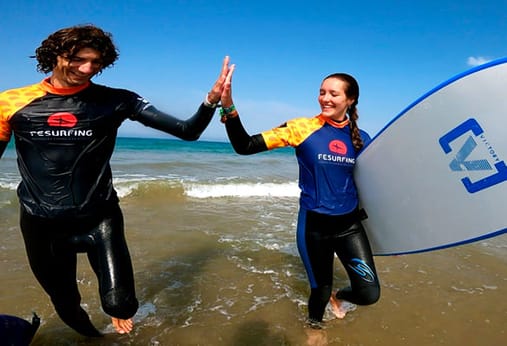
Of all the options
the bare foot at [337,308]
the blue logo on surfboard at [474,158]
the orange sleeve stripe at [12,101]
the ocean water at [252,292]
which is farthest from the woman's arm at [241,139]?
the bare foot at [337,308]

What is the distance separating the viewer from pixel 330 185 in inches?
114

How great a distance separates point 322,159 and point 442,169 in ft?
3.17

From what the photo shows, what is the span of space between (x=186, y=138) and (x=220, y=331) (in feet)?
6.49

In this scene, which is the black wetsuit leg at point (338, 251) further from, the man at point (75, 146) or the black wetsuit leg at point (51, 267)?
the black wetsuit leg at point (51, 267)

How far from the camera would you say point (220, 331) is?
330cm

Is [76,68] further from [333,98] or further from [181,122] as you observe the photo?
[333,98]

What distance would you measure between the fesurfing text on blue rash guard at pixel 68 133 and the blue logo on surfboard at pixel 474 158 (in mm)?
1880

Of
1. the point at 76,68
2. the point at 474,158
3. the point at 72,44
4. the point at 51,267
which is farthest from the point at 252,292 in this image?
the point at 72,44

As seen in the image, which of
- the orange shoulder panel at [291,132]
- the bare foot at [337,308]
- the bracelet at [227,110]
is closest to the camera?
Answer: the bracelet at [227,110]

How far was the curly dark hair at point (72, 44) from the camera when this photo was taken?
2057mm

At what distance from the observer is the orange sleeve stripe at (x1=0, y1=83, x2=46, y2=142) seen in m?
2.07

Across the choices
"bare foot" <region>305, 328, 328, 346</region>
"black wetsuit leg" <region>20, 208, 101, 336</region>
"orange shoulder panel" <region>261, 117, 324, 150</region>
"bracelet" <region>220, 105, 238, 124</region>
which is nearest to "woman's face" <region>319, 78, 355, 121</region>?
"orange shoulder panel" <region>261, 117, 324, 150</region>

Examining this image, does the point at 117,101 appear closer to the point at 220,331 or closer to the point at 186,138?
the point at 186,138

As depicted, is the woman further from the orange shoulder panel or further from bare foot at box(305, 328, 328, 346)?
bare foot at box(305, 328, 328, 346)
